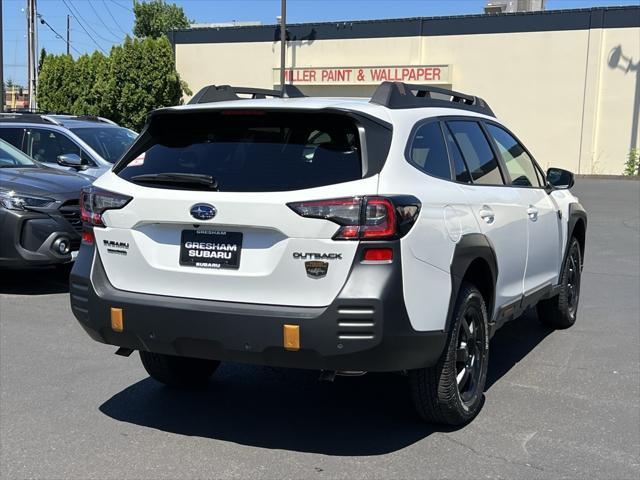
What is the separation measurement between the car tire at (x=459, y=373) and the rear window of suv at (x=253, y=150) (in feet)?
3.66

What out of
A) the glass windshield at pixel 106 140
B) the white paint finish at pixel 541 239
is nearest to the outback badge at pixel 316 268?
the white paint finish at pixel 541 239

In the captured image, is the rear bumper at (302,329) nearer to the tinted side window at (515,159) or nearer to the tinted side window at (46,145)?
the tinted side window at (515,159)

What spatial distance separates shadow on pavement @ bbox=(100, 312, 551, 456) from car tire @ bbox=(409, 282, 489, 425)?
0.20 metres

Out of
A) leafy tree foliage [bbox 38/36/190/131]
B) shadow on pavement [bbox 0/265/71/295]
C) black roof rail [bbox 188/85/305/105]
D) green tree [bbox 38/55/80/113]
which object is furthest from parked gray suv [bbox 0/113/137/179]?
green tree [bbox 38/55/80/113]

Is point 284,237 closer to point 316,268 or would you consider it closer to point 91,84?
point 316,268

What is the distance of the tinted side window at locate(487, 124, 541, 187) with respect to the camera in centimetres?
542

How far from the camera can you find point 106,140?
1136 cm

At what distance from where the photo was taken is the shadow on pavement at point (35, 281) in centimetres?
808

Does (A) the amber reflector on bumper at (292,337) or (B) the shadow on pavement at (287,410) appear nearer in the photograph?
(A) the amber reflector on bumper at (292,337)

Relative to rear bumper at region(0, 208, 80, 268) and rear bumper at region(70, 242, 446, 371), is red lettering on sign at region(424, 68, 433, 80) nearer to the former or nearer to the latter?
rear bumper at region(0, 208, 80, 268)

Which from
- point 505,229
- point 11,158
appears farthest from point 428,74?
point 505,229

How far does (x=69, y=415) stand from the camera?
4.47m

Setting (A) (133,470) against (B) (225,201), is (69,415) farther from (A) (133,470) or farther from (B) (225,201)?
(B) (225,201)

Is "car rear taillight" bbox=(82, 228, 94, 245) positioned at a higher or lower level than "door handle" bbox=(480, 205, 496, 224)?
lower
